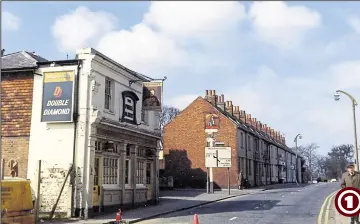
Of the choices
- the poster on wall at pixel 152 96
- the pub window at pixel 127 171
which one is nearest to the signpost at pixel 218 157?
the poster on wall at pixel 152 96

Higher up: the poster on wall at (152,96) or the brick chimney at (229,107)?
the brick chimney at (229,107)

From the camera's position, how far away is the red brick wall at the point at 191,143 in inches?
1891

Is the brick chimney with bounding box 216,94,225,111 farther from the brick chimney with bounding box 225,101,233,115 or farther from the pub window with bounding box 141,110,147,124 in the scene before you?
the pub window with bounding box 141,110,147,124

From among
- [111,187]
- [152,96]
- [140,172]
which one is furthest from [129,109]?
[111,187]

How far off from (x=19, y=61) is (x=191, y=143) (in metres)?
30.7

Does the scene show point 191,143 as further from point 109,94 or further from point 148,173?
point 109,94

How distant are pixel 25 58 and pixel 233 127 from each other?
30.7 meters

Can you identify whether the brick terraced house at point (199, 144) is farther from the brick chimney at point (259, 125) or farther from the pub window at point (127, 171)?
the pub window at point (127, 171)

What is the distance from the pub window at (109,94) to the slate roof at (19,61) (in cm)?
338

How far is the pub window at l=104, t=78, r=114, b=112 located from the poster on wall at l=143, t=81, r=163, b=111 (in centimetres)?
291

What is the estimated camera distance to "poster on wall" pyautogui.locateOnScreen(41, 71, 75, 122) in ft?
61.6

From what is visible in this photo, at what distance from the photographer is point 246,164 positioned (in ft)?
170

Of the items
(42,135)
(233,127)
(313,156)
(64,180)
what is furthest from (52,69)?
(313,156)

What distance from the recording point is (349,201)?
902cm
